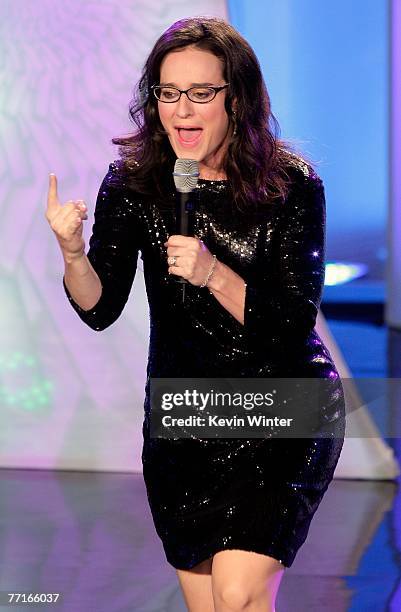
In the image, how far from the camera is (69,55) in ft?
15.4

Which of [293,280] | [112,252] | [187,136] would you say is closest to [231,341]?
[293,280]

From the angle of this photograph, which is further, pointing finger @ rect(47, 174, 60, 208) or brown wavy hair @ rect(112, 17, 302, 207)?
brown wavy hair @ rect(112, 17, 302, 207)

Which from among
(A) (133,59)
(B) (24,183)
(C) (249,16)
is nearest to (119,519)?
(B) (24,183)

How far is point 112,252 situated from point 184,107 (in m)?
0.34

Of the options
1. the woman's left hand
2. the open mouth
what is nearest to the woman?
the open mouth

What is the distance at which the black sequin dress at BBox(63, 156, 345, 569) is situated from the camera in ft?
7.44

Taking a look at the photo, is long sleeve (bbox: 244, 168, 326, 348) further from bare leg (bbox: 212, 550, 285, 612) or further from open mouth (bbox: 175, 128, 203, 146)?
bare leg (bbox: 212, 550, 285, 612)

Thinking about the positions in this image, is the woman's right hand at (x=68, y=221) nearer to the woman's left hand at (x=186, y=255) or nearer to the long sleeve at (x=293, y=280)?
the woman's left hand at (x=186, y=255)

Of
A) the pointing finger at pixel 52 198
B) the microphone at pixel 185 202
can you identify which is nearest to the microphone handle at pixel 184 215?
the microphone at pixel 185 202

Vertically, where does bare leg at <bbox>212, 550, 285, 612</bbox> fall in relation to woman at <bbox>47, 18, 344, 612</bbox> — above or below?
below

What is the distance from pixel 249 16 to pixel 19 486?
579cm

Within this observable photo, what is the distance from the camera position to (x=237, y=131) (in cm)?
238

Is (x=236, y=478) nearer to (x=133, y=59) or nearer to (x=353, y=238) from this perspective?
(x=133, y=59)

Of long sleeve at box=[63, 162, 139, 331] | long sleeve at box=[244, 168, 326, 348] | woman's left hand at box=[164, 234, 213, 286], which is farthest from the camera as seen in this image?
long sleeve at box=[63, 162, 139, 331]
